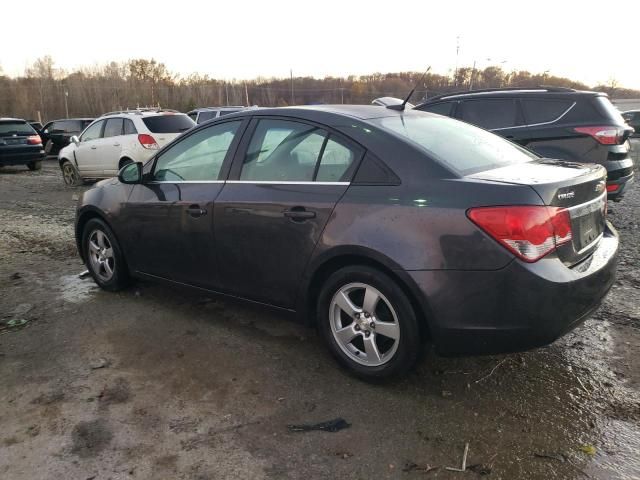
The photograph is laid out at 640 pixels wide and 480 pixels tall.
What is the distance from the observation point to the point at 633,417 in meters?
2.70

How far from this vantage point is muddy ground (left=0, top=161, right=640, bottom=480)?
7.95 ft

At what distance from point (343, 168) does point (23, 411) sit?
7.55 feet

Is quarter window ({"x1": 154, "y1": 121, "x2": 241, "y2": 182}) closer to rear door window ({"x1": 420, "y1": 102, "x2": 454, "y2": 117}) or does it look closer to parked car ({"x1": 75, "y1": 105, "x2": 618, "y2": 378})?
parked car ({"x1": 75, "y1": 105, "x2": 618, "y2": 378})

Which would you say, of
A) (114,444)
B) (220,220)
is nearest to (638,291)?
(220,220)

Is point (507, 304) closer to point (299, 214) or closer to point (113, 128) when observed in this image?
point (299, 214)

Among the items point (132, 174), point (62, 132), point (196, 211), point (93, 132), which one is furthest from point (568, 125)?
point (62, 132)

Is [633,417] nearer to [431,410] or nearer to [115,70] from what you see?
[431,410]

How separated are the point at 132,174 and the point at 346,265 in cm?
223

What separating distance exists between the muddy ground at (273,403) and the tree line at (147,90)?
36941mm

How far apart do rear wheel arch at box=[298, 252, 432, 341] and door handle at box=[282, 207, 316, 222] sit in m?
0.30

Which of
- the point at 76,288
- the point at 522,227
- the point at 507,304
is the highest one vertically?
the point at 522,227

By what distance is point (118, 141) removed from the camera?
11.5 meters

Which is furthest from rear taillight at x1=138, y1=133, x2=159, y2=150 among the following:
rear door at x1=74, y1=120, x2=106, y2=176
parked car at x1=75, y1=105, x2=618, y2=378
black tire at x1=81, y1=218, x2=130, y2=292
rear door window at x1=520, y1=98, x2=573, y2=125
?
rear door window at x1=520, y1=98, x2=573, y2=125

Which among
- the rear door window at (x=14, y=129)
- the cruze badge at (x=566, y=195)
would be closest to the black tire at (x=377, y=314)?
the cruze badge at (x=566, y=195)
